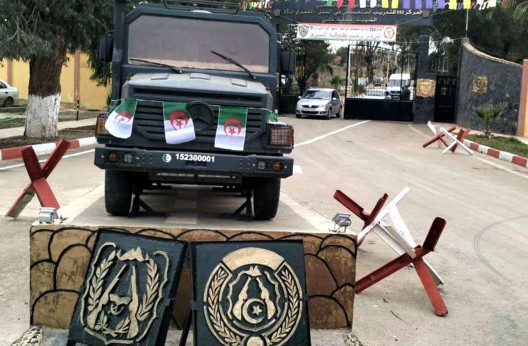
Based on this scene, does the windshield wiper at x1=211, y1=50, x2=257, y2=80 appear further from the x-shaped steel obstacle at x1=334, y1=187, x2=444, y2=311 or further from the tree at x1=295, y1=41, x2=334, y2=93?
the tree at x1=295, y1=41, x2=334, y2=93

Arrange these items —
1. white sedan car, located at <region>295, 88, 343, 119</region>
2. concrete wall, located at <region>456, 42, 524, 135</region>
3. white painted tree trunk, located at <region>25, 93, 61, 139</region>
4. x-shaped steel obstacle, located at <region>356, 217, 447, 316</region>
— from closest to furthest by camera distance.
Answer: x-shaped steel obstacle, located at <region>356, 217, 447, 316</region>, white painted tree trunk, located at <region>25, 93, 61, 139</region>, concrete wall, located at <region>456, 42, 524, 135</region>, white sedan car, located at <region>295, 88, 343, 119</region>

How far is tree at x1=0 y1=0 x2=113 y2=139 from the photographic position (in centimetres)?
1396

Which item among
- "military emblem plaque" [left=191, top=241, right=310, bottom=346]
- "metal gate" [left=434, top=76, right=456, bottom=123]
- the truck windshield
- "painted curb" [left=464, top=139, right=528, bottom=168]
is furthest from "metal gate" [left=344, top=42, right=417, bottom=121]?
"military emblem plaque" [left=191, top=241, right=310, bottom=346]

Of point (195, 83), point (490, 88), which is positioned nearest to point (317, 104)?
point (490, 88)

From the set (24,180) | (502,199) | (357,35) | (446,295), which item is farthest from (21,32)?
(357,35)

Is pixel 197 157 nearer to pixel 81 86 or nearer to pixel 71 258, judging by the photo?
pixel 71 258

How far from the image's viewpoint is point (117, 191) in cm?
610

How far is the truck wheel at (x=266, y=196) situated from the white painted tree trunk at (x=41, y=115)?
12.6 m

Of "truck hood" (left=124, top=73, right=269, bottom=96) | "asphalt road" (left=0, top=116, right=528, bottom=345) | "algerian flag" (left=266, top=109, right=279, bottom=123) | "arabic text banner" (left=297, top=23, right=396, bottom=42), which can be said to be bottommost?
"asphalt road" (left=0, top=116, right=528, bottom=345)

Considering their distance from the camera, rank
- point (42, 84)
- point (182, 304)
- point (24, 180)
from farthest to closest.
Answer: point (42, 84) → point (24, 180) → point (182, 304)

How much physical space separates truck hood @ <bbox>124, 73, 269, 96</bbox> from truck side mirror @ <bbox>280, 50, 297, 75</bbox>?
712 mm

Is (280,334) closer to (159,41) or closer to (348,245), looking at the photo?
(348,245)

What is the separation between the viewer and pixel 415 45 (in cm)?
3192

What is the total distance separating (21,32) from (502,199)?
34.7 feet
